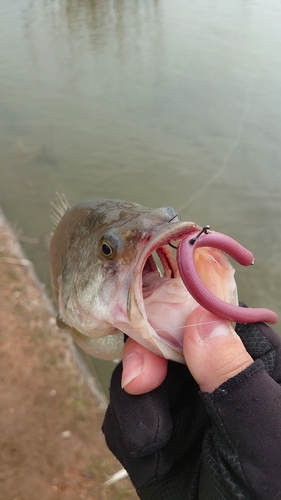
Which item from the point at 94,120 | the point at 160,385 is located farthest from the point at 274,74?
the point at 160,385

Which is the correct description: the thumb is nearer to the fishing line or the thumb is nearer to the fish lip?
the fish lip

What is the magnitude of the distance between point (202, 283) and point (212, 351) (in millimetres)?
213

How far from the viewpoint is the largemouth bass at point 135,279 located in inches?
49.6

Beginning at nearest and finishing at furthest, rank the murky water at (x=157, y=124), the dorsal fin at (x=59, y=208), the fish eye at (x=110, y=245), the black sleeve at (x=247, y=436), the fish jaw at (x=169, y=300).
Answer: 1. the black sleeve at (x=247, y=436)
2. the fish jaw at (x=169, y=300)
3. the fish eye at (x=110, y=245)
4. the dorsal fin at (x=59, y=208)
5. the murky water at (x=157, y=124)

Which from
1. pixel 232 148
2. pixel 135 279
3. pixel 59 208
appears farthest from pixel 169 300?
pixel 232 148

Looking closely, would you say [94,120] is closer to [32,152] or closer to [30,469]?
[32,152]

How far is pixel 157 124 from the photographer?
20.9 feet

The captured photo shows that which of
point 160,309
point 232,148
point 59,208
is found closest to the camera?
point 160,309

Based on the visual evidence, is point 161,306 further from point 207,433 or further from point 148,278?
point 207,433

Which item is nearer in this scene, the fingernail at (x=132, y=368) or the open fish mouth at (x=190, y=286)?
the open fish mouth at (x=190, y=286)

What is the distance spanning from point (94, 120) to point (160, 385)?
6.05 m

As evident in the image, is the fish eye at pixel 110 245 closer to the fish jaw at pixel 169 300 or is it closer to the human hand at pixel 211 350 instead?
the fish jaw at pixel 169 300

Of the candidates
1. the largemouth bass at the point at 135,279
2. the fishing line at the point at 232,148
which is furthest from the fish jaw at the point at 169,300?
the fishing line at the point at 232,148

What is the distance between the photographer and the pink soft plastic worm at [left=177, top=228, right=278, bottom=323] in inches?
43.1
